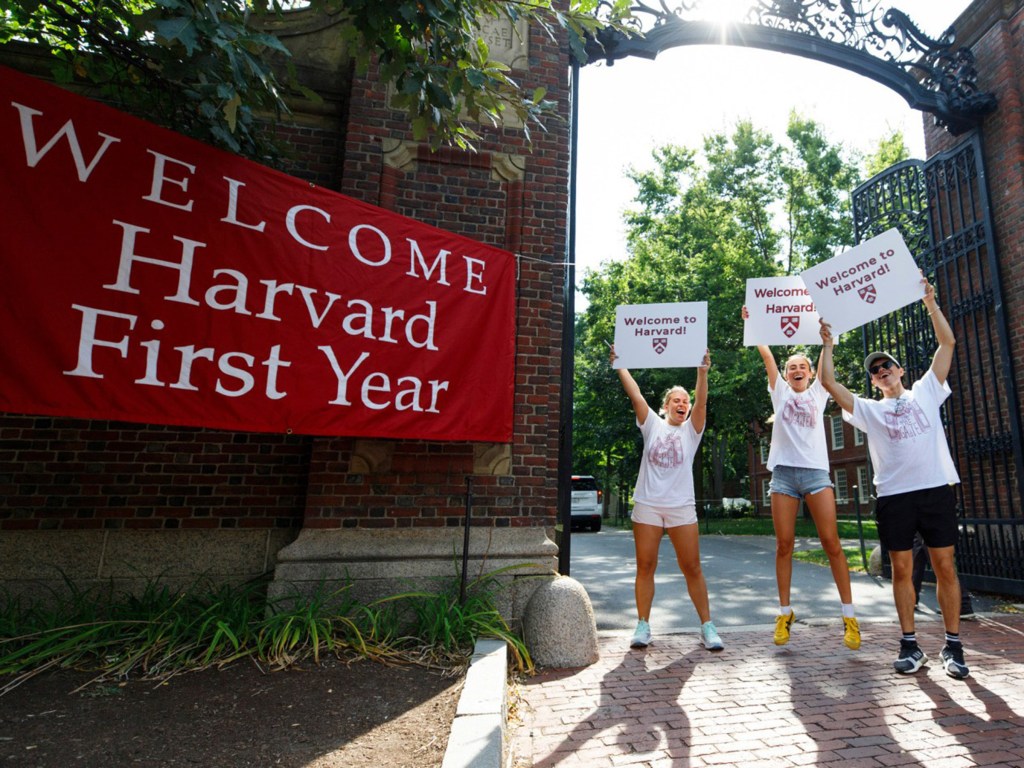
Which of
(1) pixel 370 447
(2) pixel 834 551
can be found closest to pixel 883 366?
(2) pixel 834 551

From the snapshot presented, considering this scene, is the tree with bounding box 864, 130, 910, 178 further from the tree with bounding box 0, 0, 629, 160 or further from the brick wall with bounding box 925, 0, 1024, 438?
the tree with bounding box 0, 0, 629, 160

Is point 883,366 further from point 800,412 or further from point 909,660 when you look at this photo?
point 909,660

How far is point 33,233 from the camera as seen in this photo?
130 inches

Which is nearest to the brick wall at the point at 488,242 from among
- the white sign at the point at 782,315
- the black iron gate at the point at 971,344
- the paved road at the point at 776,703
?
the paved road at the point at 776,703

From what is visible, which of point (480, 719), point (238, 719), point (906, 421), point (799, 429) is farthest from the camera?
point (799, 429)

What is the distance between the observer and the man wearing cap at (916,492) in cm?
404

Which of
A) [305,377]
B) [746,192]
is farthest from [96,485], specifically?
[746,192]

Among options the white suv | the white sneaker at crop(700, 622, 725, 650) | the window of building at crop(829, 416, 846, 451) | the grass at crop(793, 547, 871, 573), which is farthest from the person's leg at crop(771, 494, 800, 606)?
the window of building at crop(829, 416, 846, 451)

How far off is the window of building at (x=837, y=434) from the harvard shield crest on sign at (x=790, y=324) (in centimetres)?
3355

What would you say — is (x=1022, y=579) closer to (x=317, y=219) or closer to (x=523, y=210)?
(x=523, y=210)

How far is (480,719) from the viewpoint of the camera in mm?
2725

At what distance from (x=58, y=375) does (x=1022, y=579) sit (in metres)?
8.76

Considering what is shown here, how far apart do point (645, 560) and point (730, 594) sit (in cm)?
334

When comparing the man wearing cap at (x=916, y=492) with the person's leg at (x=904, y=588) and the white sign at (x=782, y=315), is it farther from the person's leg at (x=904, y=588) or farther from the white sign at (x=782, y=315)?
the white sign at (x=782, y=315)
